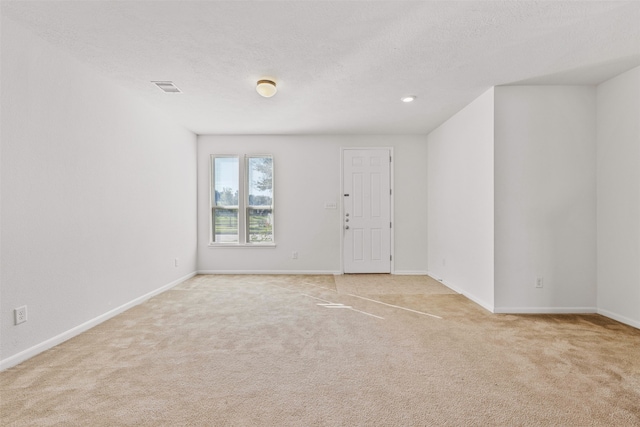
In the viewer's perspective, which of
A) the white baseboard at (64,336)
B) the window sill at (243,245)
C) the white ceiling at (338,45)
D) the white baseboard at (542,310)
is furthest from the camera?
the window sill at (243,245)

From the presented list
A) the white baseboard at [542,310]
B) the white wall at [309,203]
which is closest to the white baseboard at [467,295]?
the white baseboard at [542,310]

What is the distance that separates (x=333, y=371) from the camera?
85.4 inches

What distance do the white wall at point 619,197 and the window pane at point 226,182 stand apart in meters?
5.35

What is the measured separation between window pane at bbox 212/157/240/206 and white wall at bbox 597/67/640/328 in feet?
17.5

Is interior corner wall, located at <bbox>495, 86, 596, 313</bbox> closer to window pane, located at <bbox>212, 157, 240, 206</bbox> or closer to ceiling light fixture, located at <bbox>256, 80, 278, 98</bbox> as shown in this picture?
ceiling light fixture, located at <bbox>256, 80, 278, 98</bbox>

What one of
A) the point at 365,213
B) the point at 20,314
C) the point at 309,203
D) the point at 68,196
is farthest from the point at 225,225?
the point at 20,314

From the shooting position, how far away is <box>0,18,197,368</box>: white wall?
2.29 metres

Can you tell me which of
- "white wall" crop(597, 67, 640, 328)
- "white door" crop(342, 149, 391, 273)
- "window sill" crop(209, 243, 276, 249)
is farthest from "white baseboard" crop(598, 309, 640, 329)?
"window sill" crop(209, 243, 276, 249)

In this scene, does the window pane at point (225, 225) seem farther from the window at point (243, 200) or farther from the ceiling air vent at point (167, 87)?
the ceiling air vent at point (167, 87)

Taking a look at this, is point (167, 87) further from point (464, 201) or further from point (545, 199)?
point (545, 199)

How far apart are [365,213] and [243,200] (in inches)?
92.1

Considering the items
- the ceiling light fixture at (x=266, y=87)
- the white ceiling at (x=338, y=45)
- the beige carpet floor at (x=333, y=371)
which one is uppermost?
the white ceiling at (x=338, y=45)

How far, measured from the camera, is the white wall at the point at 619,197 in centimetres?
307

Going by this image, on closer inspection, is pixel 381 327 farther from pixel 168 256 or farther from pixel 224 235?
pixel 224 235
